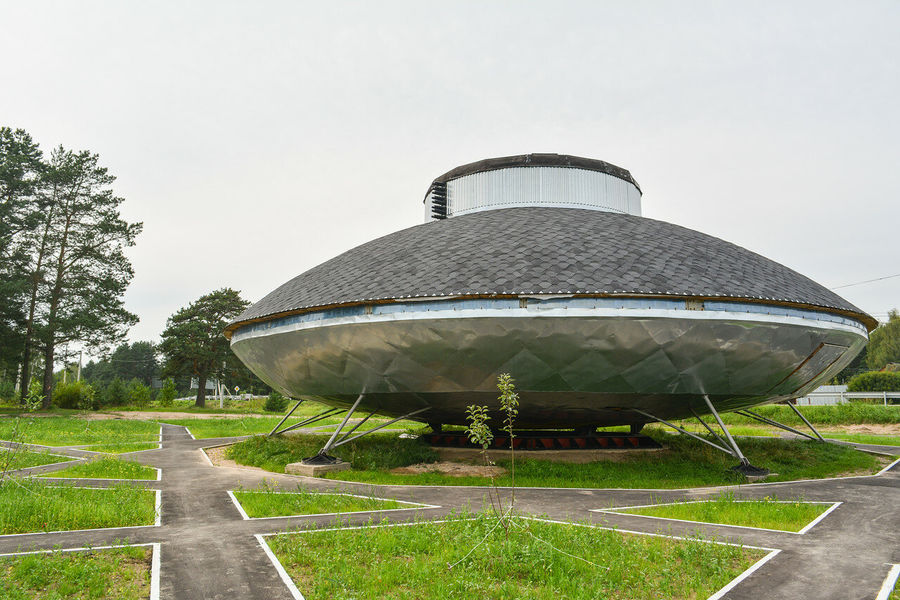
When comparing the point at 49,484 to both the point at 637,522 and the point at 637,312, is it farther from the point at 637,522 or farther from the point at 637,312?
the point at 637,312

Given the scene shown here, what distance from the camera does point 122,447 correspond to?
24.3 m

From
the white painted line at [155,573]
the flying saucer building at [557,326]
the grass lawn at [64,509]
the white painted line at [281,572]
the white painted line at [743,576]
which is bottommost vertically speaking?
the white painted line at [743,576]

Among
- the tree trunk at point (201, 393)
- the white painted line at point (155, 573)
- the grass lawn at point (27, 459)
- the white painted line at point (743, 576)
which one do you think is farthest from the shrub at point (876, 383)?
the tree trunk at point (201, 393)

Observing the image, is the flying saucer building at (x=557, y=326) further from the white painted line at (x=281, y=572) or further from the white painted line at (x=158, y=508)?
the white painted line at (x=281, y=572)

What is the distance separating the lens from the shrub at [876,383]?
5378 cm

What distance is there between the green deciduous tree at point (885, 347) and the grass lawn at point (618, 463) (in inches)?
3291

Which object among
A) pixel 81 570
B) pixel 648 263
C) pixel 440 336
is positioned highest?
pixel 648 263

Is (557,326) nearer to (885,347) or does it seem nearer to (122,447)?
(122,447)

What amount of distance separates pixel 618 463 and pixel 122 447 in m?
20.0

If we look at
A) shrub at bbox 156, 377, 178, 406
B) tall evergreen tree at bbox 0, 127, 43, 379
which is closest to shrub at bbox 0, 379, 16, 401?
tall evergreen tree at bbox 0, 127, 43, 379

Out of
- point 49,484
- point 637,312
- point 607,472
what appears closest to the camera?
point 49,484

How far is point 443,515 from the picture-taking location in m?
10.9

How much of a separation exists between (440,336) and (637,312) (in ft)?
16.7

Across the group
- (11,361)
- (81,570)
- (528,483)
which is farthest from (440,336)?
(11,361)
